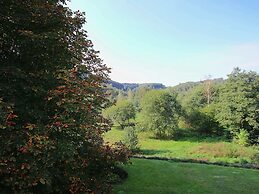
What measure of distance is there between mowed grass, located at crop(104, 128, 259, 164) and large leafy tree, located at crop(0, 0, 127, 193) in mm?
27947

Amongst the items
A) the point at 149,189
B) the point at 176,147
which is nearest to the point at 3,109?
the point at 149,189

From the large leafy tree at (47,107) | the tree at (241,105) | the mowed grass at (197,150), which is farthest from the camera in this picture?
the tree at (241,105)

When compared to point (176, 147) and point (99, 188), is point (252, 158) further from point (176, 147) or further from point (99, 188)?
point (99, 188)

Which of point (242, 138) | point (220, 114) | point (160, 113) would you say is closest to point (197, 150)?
point (242, 138)

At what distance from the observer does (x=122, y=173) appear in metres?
18.4

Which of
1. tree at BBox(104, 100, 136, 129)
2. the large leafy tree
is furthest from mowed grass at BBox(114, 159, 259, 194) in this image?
tree at BBox(104, 100, 136, 129)

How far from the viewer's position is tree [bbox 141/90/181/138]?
55688mm

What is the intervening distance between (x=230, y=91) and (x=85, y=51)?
152ft

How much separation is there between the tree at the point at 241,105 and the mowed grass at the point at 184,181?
28.9 m

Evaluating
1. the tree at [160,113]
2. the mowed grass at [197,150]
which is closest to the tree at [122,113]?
the mowed grass at [197,150]

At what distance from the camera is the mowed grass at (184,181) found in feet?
52.0

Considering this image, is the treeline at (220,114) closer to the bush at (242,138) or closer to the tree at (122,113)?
the bush at (242,138)

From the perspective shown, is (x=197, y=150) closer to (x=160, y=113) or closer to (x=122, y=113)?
(x=160, y=113)

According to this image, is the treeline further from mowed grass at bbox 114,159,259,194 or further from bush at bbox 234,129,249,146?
mowed grass at bbox 114,159,259,194
